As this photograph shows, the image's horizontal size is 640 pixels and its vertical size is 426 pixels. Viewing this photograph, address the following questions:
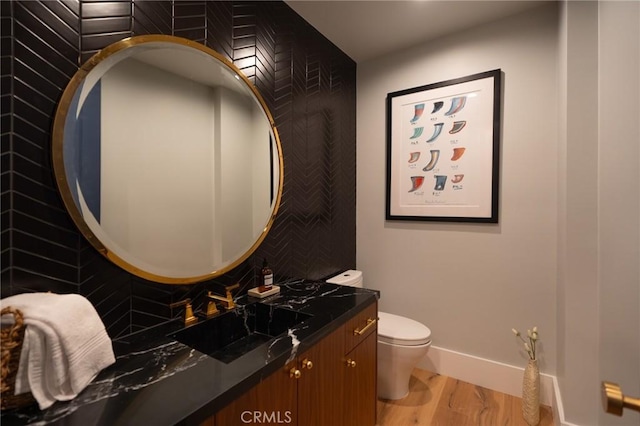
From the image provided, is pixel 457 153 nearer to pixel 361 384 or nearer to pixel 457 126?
pixel 457 126

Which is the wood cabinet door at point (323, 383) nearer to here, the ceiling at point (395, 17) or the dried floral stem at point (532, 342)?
the dried floral stem at point (532, 342)

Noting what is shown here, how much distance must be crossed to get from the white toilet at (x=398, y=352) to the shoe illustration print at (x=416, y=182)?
3.36 ft

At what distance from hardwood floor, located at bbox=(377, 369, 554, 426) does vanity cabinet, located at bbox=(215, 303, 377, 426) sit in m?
0.35

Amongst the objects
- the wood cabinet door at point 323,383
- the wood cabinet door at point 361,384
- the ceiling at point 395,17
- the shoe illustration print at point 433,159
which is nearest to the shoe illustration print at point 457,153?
the shoe illustration print at point 433,159

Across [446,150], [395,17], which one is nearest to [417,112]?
[446,150]

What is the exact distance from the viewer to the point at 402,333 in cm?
193

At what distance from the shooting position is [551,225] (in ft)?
6.30

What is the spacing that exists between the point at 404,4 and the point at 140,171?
1873 millimetres

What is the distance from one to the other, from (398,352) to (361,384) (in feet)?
1.60

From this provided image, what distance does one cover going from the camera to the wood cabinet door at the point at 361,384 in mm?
1391

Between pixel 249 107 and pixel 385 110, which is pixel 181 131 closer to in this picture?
pixel 249 107

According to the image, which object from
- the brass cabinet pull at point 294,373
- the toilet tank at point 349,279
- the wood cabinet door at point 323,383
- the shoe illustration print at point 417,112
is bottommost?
the wood cabinet door at point 323,383

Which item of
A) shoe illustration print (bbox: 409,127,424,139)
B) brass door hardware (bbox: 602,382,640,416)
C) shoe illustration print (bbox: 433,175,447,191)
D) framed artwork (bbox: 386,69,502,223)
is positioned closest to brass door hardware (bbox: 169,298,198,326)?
brass door hardware (bbox: 602,382,640,416)

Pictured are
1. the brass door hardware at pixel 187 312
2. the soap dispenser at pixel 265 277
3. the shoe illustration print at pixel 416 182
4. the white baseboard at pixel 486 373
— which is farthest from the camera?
the shoe illustration print at pixel 416 182
